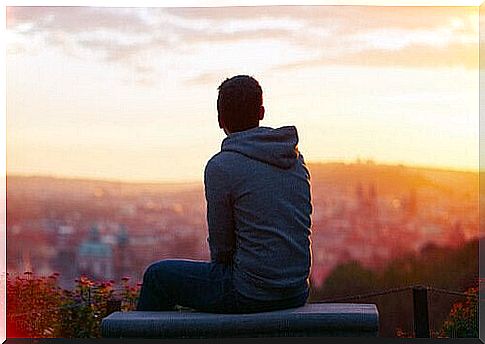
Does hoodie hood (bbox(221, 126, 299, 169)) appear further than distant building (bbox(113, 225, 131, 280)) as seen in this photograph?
No

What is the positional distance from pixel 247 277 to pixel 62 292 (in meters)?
1.94

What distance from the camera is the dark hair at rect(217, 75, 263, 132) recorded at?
3.83 m

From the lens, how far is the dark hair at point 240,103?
3.83m

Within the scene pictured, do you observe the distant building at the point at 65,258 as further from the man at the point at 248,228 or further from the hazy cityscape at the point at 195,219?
the man at the point at 248,228

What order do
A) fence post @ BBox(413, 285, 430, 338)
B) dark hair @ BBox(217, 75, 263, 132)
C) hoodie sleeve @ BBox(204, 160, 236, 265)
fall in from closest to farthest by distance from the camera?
1. hoodie sleeve @ BBox(204, 160, 236, 265)
2. dark hair @ BBox(217, 75, 263, 132)
3. fence post @ BBox(413, 285, 430, 338)

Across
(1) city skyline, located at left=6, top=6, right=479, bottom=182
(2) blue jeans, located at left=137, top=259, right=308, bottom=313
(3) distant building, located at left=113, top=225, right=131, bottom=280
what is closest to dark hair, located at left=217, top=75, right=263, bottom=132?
(2) blue jeans, located at left=137, top=259, right=308, bottom=313

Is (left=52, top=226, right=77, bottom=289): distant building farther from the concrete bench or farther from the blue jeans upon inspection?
the concrete bench

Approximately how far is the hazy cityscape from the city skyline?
83mm

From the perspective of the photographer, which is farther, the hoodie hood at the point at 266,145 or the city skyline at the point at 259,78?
the city skyline at the point at 259,78

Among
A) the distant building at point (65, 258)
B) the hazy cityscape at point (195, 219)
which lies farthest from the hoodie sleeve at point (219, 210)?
the distant building at point (65, 258)

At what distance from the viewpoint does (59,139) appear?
5402 millimetres

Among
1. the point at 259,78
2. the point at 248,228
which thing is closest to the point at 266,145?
→ the point at 248,228

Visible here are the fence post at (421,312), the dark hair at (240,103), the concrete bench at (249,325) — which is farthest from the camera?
the fence post at (421,312)

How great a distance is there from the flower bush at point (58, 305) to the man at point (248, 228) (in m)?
1.63
